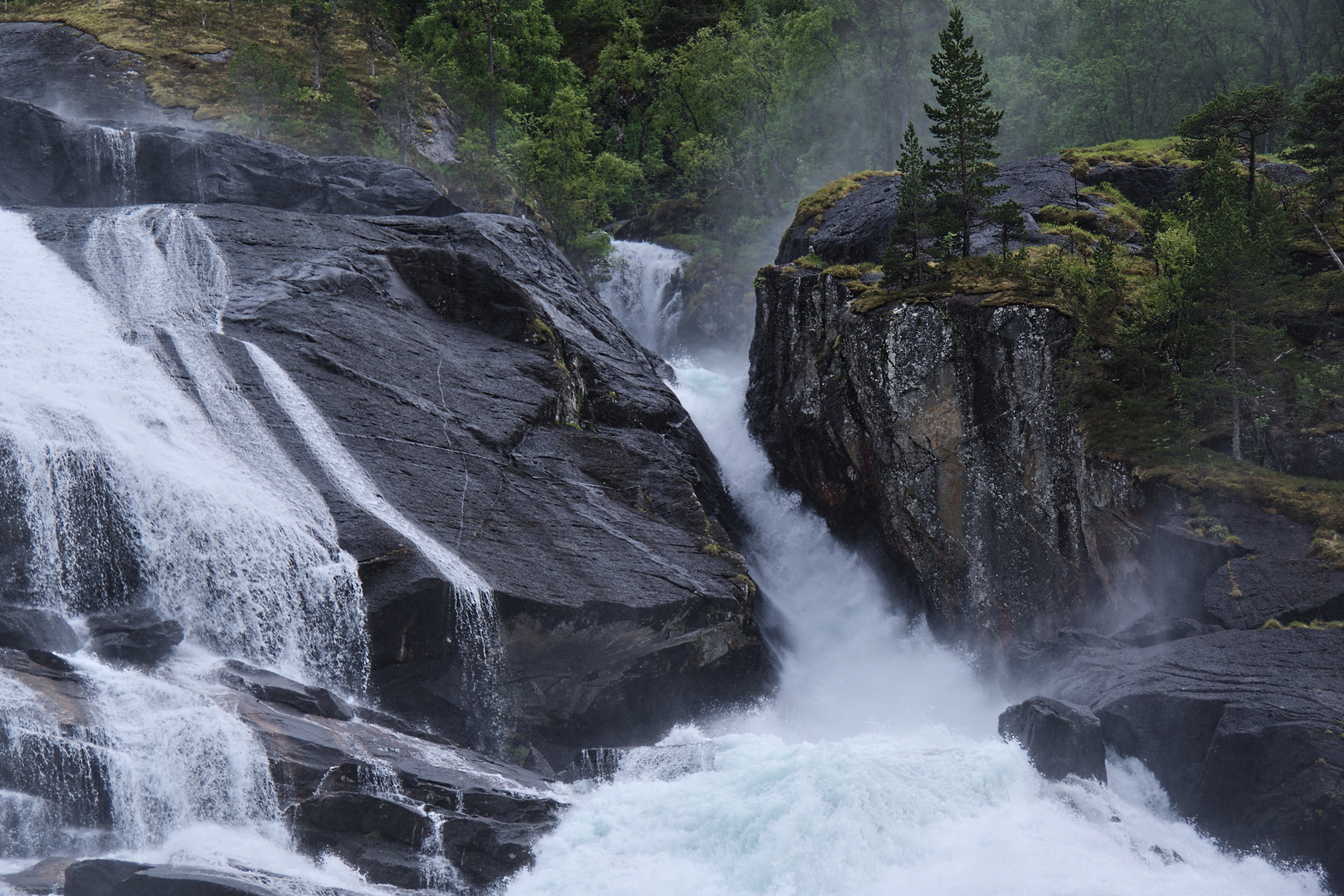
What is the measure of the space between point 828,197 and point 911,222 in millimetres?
8832

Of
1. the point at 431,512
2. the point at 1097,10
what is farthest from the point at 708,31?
the point at 431,512

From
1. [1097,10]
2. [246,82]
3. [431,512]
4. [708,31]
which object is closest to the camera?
[431,512]

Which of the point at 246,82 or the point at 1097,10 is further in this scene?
the point at 1097,10

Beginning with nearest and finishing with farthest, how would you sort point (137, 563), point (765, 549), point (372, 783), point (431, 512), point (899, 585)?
point (372, 783), point (137, 563), point (431, 512), point (899, 585), point (765, 549)

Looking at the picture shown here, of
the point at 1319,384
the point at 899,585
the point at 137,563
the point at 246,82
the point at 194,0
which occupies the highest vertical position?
the point at 194,0

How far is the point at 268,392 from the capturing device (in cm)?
1852

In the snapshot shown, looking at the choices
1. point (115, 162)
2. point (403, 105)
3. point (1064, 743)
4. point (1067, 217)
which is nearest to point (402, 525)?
point (1064, 743)

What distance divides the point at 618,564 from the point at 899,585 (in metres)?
8.52

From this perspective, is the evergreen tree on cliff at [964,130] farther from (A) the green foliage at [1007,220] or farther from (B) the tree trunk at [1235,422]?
(B) the tree trunk at [1235,422]

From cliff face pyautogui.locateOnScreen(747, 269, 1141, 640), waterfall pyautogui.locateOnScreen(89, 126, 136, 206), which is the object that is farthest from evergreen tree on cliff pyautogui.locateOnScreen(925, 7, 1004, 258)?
waterfall pyautogui.locateOnScreen(89, 126, 136, 206)

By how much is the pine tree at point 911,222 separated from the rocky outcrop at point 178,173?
15880 mm

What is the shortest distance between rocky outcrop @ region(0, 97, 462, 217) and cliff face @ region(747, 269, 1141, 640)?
669 inches

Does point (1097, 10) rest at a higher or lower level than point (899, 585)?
higher

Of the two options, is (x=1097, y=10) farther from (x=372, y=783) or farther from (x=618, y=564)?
(x=372, y=783)
